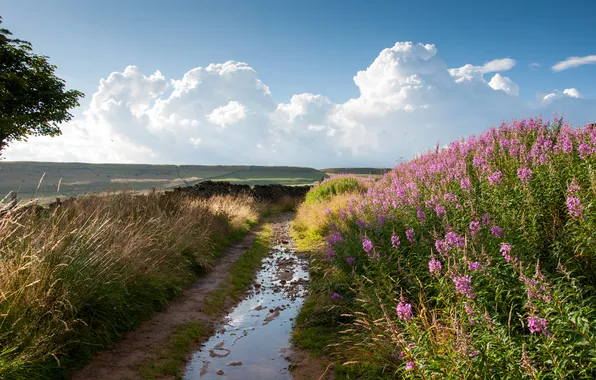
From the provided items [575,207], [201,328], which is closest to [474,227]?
[575,207]

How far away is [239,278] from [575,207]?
24.1 feet

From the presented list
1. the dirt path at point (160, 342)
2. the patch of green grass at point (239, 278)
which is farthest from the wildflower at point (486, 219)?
the patch of green grass at point (239, 278)

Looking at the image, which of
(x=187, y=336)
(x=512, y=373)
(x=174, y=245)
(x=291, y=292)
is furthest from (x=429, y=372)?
(x=174, y=245)

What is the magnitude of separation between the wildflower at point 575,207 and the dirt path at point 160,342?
3583 mm

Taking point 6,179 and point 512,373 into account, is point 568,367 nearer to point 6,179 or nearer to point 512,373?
point 512,373

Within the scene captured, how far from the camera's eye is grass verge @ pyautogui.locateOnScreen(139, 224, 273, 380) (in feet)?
17.3

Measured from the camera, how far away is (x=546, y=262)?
17.0ft

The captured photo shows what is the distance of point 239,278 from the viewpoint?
980 cm

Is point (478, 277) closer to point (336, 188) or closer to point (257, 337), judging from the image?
point (257, 337)

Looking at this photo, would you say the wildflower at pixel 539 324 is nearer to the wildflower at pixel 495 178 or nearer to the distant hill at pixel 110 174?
the wildflower at pixel 495 178

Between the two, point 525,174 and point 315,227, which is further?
point 315,227

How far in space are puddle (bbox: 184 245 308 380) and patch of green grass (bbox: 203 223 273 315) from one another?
0.30m

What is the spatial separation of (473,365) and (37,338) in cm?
480

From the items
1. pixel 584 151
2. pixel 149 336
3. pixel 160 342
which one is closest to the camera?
pixel 584 151
